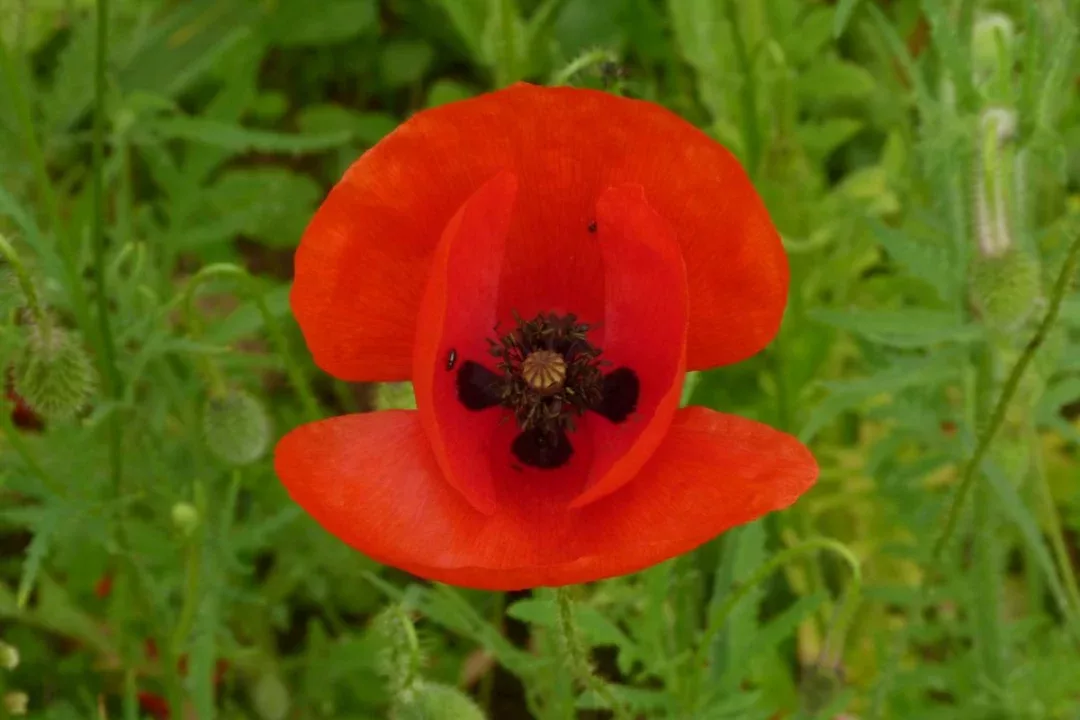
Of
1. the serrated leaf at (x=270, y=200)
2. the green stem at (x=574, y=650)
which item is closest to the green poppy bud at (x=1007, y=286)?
the green stem at (x=574, y=650)

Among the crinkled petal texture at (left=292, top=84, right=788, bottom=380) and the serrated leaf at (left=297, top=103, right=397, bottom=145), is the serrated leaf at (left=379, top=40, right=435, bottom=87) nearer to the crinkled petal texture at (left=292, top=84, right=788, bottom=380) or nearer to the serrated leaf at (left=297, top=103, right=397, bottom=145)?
the serrated leaf at (left=297, top=103, right=397, bottom=145)

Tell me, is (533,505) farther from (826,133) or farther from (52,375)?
(826,133)

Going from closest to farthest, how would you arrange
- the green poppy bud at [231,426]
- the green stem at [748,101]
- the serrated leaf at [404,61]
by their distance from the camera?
1. the green poppy bud at [231,426]
2. the green stem at [748,101]
3. the serrated leaf at [404,61]

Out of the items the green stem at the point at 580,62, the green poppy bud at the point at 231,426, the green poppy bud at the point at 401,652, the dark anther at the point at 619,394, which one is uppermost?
the green stem at the point at 580,62

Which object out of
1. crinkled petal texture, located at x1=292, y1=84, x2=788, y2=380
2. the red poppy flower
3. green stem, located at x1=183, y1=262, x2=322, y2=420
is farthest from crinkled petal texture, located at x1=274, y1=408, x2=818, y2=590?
green stem, located at x1=183, y1=262, x2=322, y2=420

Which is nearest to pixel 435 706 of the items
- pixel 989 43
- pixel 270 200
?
pixel 989 43

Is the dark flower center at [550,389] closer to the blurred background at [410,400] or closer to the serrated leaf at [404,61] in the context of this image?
the blurred background at [410,400]
